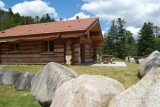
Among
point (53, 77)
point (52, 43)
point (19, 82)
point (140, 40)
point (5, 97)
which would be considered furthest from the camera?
point (140, 40)

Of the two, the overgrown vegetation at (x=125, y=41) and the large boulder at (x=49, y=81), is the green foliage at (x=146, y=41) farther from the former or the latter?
the large boulder at (x=49, y=81)

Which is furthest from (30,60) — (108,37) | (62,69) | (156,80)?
(108,37)

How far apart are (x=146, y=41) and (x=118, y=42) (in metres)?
8.02

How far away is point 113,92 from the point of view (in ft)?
16.4

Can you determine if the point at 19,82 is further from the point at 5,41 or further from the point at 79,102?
the point at 5,41

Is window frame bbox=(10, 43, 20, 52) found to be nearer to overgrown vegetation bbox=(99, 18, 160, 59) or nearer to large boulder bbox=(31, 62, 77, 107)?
large boulder bbox=(31, 62, 77, 107)

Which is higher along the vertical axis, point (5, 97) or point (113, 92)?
point (113, 92)

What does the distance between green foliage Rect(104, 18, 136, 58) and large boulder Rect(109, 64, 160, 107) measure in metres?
44.9

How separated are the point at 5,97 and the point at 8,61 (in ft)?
37.0

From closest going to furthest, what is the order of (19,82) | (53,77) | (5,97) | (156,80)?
(156,80) → (53,77) → (5,97) → (19,82)

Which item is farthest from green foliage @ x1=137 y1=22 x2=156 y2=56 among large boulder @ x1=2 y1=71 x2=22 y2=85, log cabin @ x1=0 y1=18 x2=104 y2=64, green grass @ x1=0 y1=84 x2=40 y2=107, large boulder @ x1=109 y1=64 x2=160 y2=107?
large boulder @ x1=109 y1=64 x2=160 y2=107

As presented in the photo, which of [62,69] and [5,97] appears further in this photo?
[5,97]

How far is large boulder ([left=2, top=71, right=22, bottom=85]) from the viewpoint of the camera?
434 inches

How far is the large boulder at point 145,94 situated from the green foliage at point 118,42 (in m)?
44.9
